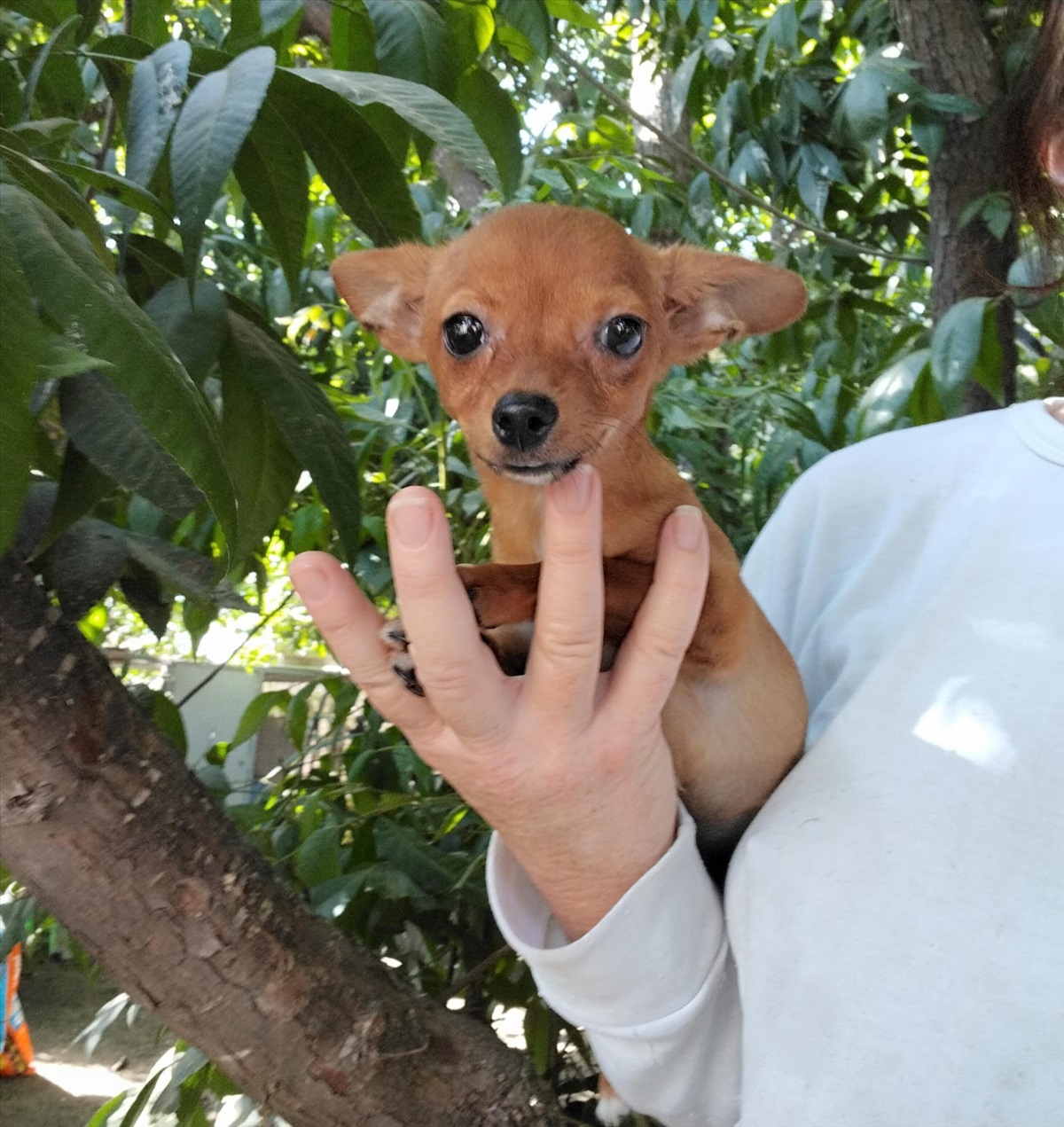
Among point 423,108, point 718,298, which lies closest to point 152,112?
point 423,108

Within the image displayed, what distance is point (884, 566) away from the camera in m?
1.31

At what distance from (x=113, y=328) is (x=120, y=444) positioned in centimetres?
24

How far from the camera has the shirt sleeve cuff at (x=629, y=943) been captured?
99cm

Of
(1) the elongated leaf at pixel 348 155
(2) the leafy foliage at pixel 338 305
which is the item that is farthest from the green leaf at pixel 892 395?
(1) the elongated leaf at pixel 348 155

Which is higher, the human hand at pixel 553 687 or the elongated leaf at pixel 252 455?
the elongated leaf at pixel 252 455

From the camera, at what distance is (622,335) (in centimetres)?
111

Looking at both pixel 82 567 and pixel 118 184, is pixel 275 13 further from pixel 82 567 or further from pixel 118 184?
pixel 82 567

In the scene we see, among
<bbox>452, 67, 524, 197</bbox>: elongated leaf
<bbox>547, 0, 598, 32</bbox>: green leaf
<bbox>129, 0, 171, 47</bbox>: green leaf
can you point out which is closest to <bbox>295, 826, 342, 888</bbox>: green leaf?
<bbox>452, 67, 524, 197</bbox>: elongated leaf

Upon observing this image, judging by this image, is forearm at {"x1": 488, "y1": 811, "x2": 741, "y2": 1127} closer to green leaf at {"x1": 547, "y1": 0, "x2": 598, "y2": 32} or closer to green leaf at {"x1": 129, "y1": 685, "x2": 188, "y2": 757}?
green leaf at {"x1": 129, "y1": 685, "x2": 188, "y2": 757}

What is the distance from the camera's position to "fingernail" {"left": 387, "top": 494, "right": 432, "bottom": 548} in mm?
768

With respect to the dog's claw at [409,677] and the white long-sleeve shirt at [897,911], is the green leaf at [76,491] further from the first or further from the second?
the white long-sleeve shirt at [897,911]

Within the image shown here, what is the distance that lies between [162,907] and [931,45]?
2.04 m

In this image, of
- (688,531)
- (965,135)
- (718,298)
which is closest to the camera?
(688,531)

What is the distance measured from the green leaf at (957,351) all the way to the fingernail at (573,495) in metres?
0.81
